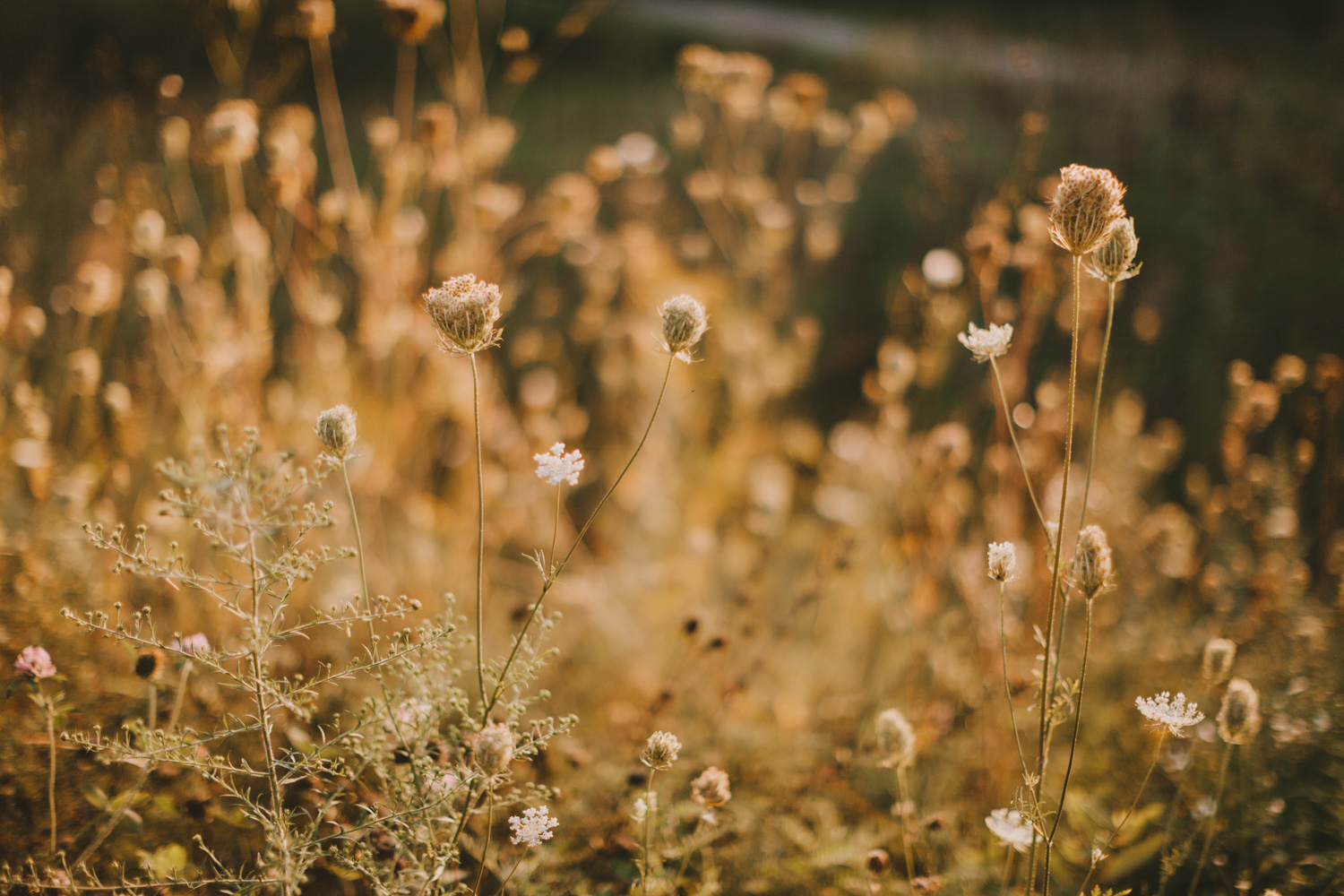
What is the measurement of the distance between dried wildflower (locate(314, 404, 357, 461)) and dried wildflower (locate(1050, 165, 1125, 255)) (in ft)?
2.74

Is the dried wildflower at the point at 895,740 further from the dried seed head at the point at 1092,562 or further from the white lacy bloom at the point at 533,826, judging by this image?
the white lacy bloom at the point at 533,826

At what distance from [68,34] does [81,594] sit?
1.75 metres

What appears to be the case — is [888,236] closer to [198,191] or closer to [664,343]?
[198,191]

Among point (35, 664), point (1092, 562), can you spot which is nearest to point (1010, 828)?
point (1092, 562)

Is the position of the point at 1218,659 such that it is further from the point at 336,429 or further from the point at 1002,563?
the point at 336,429

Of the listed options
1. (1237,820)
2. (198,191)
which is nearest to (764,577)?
(1237,820)

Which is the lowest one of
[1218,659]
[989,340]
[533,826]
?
[533,826]

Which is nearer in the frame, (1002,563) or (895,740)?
(1002,563)

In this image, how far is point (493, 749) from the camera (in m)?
0.82

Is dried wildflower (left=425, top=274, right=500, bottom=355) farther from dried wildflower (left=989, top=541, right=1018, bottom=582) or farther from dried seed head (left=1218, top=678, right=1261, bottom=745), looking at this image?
dried seed head (left=1218, top=678, right=1261, bottom=745)

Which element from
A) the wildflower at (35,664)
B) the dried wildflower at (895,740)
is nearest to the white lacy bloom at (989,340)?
the dried wildflower at (895,740)

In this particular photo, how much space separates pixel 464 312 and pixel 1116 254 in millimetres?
765

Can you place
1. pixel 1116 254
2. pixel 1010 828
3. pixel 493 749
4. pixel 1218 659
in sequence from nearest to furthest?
1. pixel 493 749
2. pixel 1116 254
3. pixel 1010 828
4. pixel 1218 659

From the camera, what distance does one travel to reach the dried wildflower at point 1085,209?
0.86 metres
